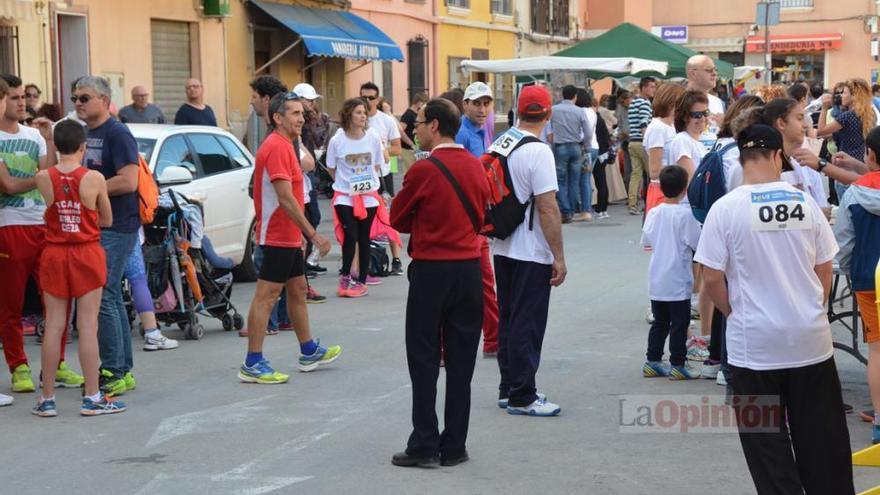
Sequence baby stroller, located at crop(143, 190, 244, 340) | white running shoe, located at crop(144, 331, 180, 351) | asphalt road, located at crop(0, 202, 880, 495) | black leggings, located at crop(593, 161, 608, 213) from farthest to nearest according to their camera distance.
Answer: black leggings, located at crop(593, 161, 608, 213) → baby stroller, located at crop(143, 190, 244, 340) → white running shoe, located at crop(144, 331, 180, 351) → asphalt road, located at crop(0, 202, 880, 495)

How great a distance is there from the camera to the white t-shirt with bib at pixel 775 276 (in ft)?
A: 16.4

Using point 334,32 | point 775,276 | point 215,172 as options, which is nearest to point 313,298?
point 215,172

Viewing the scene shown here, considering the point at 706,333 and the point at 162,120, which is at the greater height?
the point at 162,120

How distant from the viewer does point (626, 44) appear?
82.2 feet

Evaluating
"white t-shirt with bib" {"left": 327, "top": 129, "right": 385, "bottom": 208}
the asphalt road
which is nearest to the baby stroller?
the asphalt road

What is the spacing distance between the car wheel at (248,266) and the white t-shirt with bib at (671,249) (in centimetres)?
538

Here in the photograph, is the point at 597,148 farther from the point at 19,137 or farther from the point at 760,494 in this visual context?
the point at 760,494

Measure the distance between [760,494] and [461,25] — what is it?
29299 millimetres

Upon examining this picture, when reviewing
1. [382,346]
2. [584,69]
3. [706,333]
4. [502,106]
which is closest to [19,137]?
[382,346]

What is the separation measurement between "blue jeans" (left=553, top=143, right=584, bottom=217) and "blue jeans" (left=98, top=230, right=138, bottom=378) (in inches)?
452

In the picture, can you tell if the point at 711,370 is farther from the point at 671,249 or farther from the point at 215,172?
the point at 215,172

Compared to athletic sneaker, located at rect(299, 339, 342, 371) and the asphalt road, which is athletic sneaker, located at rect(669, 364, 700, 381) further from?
athletic sneaker, located at rect(299, 339, 342, 371)

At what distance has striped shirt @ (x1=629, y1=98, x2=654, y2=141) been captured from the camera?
19609mm

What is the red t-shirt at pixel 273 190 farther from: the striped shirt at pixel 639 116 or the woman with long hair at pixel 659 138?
the striped shirt at pixel 639 116
